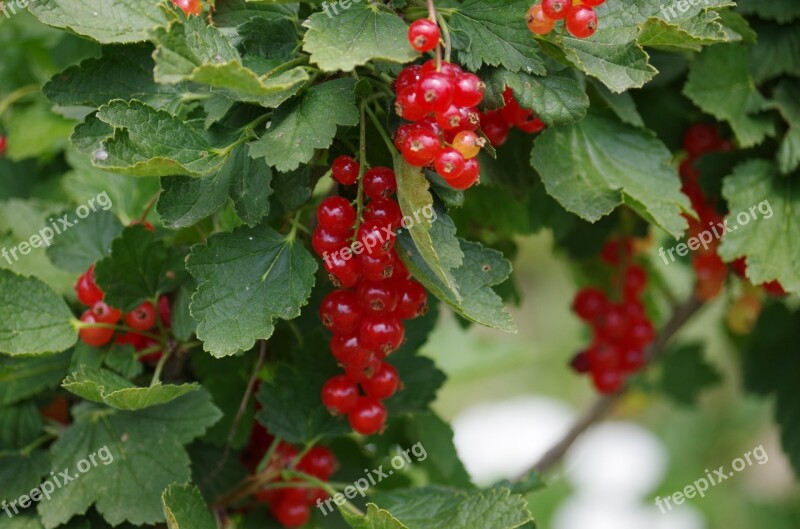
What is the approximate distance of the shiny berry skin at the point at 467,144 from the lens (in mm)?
711

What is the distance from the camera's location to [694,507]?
2750 mm

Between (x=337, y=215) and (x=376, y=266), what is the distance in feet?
0.18

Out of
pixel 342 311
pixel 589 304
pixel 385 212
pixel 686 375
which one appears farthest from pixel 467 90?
pixel 686 375

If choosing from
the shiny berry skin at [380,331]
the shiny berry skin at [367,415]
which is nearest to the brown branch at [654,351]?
the shiny berry skin at [367,415]

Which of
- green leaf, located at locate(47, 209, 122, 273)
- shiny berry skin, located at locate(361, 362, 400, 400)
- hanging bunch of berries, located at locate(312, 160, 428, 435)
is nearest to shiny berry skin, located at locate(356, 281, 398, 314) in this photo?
hanging bunch of berries, located at locate(312, 160, 428, 435)

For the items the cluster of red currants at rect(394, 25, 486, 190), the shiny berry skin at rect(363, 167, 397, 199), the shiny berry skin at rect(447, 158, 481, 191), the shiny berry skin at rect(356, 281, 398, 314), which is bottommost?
the shiny berry skin at rect(356, 281, 398, 314)

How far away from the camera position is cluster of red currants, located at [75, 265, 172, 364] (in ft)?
3.05

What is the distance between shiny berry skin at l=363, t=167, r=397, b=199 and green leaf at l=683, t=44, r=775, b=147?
0.43 metres

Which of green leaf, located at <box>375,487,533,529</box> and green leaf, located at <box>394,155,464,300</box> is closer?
green leaf, located at <box>394,155,464,300</box>

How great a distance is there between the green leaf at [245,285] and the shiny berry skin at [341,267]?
15mm

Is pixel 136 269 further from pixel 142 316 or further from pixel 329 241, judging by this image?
pixel 329 241

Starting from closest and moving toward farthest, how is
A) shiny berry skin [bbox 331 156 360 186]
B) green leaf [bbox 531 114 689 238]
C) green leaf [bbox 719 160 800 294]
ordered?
shiny berry skin [bbox 331 156 360 186] < green leaf [bbox 531 114 689 238] < green leaf [bbox 719 160 800 294]

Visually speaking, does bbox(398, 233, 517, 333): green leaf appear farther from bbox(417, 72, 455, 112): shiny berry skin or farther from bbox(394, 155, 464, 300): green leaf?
bbox(417, 72, 455, 112): shiny berry skin

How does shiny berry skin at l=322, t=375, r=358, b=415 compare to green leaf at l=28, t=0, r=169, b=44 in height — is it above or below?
below
